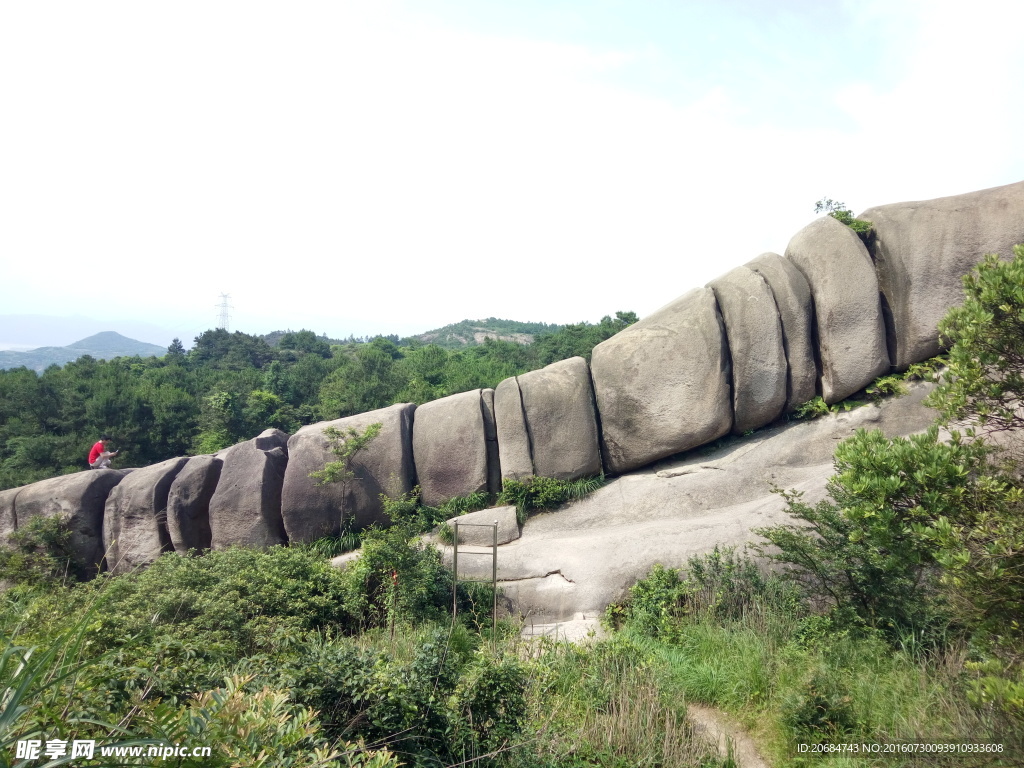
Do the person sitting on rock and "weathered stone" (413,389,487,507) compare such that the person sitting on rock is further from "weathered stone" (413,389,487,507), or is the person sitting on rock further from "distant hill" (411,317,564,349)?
"distant hill" (411,317,564,349)

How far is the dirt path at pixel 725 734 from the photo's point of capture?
17.6ft

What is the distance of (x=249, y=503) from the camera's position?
522 inches

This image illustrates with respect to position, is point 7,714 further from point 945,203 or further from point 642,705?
point 945,203

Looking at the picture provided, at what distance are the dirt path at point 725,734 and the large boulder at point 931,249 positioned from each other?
914 centimetres

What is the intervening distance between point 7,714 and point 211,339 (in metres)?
51.8

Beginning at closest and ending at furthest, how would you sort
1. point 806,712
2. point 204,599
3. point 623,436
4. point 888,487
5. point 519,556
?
point 888,487, point 806,712, point 204,599, point 519,556, point 623,436

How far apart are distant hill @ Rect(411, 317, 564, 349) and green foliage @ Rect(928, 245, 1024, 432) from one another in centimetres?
8602

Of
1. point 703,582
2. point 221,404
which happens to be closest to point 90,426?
point 221,404

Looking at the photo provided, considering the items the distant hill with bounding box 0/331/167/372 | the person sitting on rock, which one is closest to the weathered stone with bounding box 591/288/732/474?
the person sitting on rock

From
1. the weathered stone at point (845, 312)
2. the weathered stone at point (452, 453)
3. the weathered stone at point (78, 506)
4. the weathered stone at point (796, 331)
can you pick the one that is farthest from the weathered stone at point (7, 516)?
the weathered stone at point (845, 312)

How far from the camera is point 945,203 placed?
11.9m

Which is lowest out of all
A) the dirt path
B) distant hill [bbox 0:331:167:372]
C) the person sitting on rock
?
the dirt path

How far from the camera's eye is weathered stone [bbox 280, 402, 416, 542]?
523 inches

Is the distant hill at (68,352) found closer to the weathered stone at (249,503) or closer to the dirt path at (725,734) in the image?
the weathered stone at (249,503)
